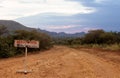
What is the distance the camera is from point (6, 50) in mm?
27094

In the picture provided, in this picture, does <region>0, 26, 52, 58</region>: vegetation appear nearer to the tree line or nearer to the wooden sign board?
the wooden sign board

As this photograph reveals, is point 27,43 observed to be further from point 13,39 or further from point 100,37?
point 100,37

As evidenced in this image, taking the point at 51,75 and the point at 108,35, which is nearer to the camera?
the point at 51,75

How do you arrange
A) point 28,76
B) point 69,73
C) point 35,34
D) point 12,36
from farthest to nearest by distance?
point 35,34
point 12,36
point 69,73
point 28,76

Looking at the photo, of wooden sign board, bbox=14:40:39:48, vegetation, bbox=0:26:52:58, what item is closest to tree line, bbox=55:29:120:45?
vegetation, bbox=0:26:52:58

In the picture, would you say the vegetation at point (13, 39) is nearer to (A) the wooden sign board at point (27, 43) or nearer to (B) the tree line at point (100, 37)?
(A) the wooden sign board at point (27, 43)

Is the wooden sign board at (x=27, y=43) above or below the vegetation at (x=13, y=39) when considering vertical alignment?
above

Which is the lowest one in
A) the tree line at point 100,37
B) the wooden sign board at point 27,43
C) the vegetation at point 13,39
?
the tree line at point 100,37

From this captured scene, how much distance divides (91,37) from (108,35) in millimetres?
3239

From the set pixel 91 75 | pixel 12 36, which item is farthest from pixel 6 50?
pixel 91 75

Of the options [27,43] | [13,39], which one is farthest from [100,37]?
[27,43]

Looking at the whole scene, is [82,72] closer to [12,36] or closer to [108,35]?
[12,36]

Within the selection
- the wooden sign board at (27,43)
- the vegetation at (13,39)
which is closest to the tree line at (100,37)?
the vegetation at (13,39)

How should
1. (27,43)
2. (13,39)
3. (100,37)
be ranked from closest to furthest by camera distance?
1. (27,43)
2. (13,39)
3. (100,37)
